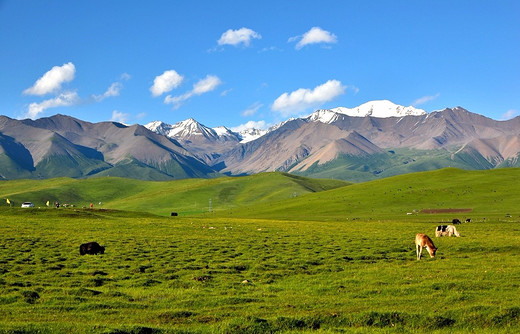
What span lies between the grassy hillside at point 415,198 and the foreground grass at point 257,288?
7998 centimetres

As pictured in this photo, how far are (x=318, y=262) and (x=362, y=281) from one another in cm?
822

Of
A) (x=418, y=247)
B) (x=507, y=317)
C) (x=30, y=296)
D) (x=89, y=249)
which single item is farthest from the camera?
(x=89, y=249)

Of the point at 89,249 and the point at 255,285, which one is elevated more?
the point at 89,249

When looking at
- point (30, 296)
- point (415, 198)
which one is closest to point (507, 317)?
point (30, 296)

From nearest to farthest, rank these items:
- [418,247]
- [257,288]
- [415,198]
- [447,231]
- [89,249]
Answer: [257,288] < [418,247] < [89,249] < [447,231] < [415,198]

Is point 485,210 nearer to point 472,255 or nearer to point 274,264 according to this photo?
point 472,255

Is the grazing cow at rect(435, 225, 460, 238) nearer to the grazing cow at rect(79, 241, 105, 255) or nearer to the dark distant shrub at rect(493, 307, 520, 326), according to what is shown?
the dark distant shrub at rect(493, 307, 520, 326)

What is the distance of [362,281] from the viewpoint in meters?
29.0

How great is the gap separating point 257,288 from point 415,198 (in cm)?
13337

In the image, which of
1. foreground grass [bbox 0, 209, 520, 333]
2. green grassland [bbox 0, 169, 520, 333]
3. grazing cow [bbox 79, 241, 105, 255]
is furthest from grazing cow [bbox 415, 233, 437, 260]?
grazing cow [bbox 79, 241, 105, 255]

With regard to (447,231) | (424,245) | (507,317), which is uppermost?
(424,245)

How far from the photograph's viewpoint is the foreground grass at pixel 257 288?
18.8 metres

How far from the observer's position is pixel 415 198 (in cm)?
15062

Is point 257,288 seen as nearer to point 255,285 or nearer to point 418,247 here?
point 255,285
